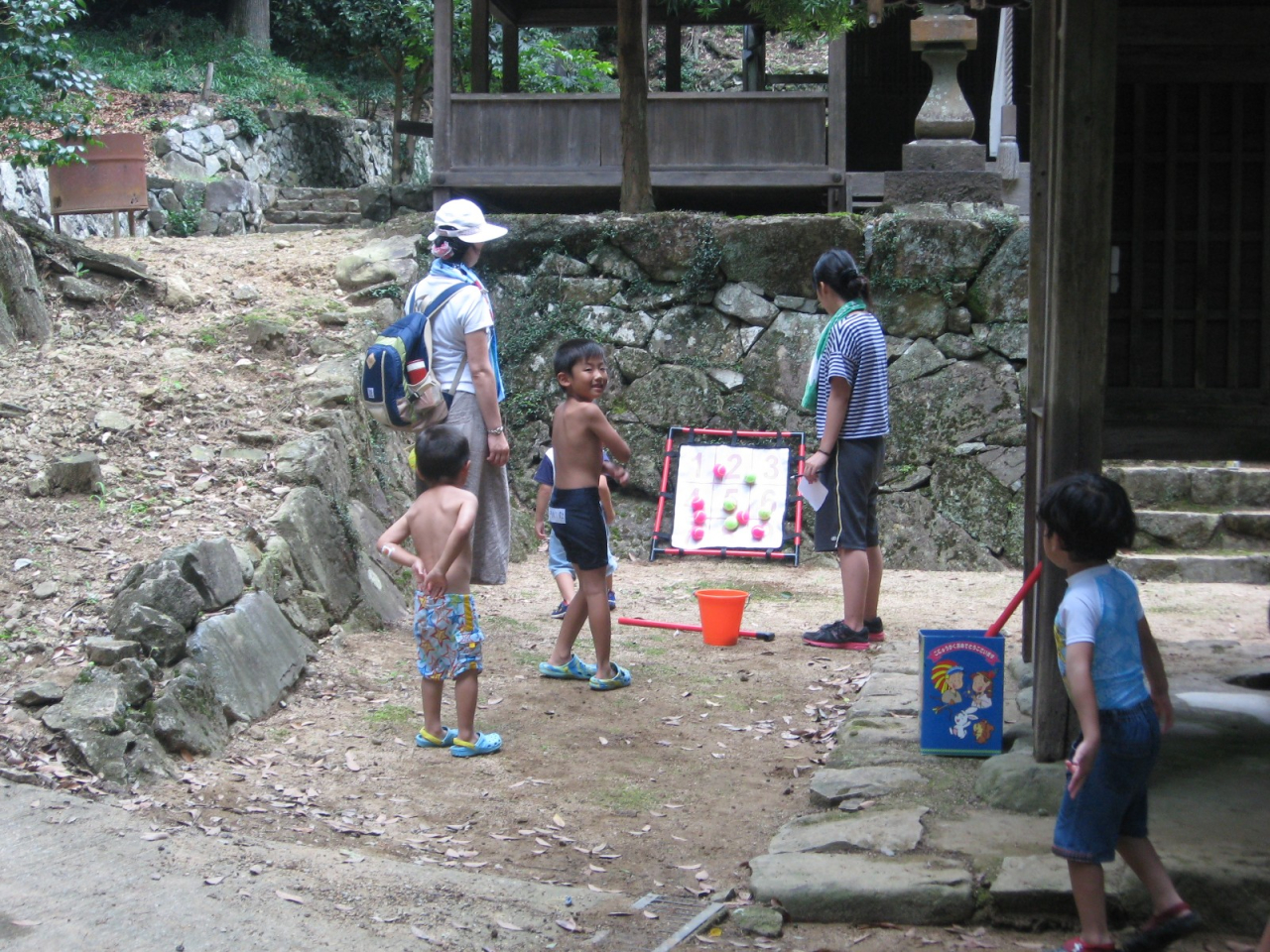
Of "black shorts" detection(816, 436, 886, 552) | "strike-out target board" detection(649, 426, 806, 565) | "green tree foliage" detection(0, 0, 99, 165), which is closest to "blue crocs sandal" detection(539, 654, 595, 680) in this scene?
"black shorts" detection(816, 436, 886, 552)

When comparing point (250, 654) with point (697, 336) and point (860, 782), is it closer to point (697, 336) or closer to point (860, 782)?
point (860, 782)

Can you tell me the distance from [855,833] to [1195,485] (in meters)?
5.67

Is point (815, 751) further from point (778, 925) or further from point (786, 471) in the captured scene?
point (786, 471)

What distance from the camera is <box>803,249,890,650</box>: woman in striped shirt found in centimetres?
560

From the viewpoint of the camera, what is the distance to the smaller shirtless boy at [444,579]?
402 centimetres

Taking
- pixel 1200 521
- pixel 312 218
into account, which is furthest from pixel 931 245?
pixel 312 218

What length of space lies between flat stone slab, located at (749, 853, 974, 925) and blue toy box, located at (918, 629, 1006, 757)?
0.88 metres

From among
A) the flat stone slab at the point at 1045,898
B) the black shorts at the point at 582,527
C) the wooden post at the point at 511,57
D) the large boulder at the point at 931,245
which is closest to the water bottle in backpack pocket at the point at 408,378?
A: the black shorts at the point at 582,527

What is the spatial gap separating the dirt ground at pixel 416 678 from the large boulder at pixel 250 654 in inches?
3.6

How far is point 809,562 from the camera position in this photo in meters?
8.36

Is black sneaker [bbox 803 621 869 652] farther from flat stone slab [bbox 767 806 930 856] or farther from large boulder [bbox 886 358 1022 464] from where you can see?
large boulder [bbox 886 358 1022 464]

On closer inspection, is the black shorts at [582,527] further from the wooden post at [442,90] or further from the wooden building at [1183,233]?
the wooden post at [442,90]

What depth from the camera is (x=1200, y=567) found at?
746 centimetres

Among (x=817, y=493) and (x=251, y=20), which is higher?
(x=251, y=20)
